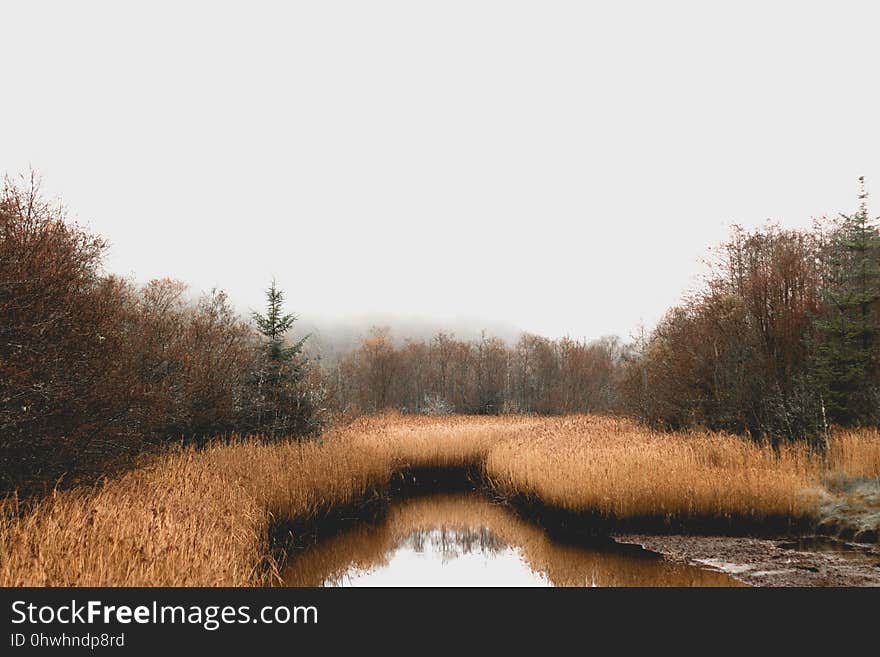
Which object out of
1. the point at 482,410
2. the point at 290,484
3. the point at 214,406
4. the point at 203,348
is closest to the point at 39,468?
the point at 290,484

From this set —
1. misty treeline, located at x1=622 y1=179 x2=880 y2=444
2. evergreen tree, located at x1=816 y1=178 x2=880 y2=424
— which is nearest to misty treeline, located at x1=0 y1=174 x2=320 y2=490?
misty treeline, located at x1=622 y1=179 x2=880 y2=444

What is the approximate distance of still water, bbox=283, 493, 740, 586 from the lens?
670 centimetres

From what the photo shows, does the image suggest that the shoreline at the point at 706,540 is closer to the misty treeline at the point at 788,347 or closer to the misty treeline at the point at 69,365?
the misty treeline at the point at 69,365

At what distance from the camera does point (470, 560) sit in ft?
25.9

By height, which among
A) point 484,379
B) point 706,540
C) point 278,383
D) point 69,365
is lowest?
point 706,540

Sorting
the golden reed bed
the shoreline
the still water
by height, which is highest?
the golden reed bed

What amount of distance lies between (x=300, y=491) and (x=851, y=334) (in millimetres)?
12707

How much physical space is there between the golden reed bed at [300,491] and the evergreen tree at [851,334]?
7.58ft

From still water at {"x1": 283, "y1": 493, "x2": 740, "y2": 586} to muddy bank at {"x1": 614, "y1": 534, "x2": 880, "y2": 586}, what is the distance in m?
0.32

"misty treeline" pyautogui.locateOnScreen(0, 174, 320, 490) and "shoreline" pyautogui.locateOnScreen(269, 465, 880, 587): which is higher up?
"misty treeline" pyautogui.locateOnScreen(0, 174, 320, 490)

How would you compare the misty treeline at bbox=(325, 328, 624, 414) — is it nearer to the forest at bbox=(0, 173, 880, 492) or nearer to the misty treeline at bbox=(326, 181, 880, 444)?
the misty treeline at bbox=(326, 181, 880, 444)

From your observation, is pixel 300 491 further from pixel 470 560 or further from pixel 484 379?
pixel 484 379

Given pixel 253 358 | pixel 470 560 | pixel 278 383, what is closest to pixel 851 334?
pixel 470 560

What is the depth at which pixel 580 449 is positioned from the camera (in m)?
11.2
